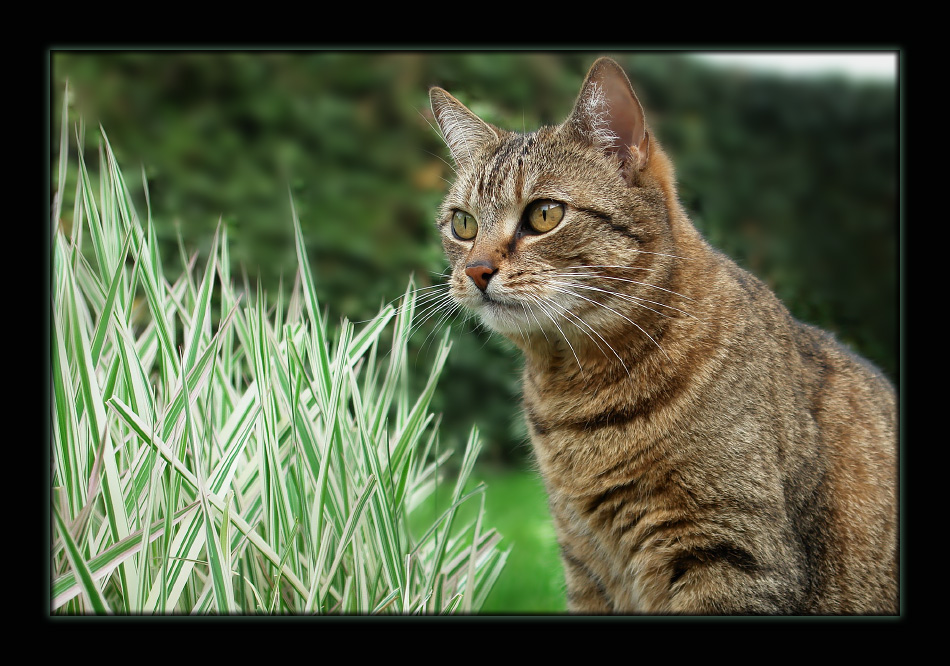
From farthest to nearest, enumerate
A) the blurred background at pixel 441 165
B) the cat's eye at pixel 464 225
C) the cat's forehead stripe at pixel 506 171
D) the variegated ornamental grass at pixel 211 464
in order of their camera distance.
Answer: the blurred background at pixel 441 165 → the cat's eye at pixel 464 225 → the cat's forehead stripe at pixel 506 171 → the variegated ornamental grass at pixel 211 464

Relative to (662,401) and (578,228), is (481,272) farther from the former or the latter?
(662,401)

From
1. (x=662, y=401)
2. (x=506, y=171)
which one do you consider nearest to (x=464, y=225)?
(x=506, y=171)

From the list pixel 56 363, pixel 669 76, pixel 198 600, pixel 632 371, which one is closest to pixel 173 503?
pixel 198 600

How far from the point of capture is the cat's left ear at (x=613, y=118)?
1730 mm

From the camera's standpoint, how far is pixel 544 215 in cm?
179

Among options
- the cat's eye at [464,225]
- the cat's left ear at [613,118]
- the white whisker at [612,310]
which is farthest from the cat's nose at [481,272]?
the cat's left ear at [613,118]

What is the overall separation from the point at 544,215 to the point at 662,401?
0.48 metres

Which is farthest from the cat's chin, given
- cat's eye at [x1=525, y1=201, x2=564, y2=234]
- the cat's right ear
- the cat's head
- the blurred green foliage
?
the blurred green foliage

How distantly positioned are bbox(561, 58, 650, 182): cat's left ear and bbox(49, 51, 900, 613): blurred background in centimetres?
139

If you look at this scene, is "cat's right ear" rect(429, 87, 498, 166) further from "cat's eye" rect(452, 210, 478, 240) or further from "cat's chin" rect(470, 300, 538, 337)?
"cat's chin" rect(470, 300, 538, 337)

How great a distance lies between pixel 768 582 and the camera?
160cm

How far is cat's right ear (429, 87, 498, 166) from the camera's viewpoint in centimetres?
210

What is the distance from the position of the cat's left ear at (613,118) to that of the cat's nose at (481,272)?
377 millimetres

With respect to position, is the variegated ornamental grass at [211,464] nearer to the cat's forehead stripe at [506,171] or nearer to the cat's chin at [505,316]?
the cat's chin at [505,316]
